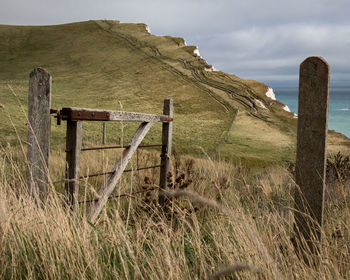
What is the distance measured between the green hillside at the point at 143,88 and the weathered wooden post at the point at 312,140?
582cm

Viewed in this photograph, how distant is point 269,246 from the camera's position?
2766 mm

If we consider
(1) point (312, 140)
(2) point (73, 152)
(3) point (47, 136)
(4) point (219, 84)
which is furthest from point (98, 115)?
(4) point (219, 84)

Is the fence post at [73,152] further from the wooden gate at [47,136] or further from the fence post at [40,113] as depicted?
the fence post at [40,113]

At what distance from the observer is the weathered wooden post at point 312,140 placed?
2.82 m

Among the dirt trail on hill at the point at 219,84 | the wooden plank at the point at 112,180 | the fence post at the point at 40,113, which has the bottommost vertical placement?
the wooden plank at the point at 112,180

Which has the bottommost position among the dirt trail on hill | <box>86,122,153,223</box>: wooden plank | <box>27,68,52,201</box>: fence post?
<box>86,122,153,223</box>: wooden plank

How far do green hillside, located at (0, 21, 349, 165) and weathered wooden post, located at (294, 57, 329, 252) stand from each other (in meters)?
5.82

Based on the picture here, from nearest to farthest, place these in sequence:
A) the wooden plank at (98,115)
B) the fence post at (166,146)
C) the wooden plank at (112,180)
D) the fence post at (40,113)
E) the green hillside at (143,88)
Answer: the fence post at (40,113) → the wooden plank at (98,115) → the wooden plank at (112,180) → the fence post at (166,146) → the green hillside at (143,88)

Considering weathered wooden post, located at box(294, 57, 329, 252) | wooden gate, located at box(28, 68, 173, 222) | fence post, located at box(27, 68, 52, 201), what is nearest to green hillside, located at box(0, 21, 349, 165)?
wooden gate, located at box(28, 68, 173, 222)

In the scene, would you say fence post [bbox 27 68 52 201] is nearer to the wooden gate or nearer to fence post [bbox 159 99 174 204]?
the wooden gate

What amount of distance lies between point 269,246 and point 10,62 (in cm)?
3683

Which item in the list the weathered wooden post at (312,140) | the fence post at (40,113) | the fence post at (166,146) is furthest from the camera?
the fence post at (166,146)

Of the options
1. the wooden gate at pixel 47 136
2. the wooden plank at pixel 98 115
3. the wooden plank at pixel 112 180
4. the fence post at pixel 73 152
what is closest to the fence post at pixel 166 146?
the wooden plank at pixel 98 115

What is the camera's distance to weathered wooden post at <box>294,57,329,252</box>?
282 cm
